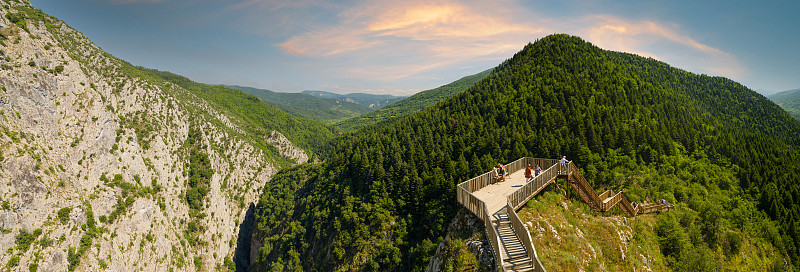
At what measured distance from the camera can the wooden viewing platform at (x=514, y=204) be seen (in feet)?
49.5

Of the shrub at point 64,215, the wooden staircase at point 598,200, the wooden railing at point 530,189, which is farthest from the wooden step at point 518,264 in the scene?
the shrub at point 64,215

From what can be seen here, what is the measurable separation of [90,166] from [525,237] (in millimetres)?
69956

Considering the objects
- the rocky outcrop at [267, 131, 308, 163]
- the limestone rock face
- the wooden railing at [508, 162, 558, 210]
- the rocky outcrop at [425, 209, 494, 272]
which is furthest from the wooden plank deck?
the rocky outcrop at [267, 131, 308, 163]

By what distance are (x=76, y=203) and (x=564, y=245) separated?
66.1m

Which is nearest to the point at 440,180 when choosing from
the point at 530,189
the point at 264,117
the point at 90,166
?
the point at 530,189

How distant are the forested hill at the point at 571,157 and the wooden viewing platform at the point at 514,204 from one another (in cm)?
710

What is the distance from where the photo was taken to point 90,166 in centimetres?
4891

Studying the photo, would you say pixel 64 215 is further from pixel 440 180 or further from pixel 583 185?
pixel 583 185

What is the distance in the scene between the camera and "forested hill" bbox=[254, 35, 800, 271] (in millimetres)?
33062

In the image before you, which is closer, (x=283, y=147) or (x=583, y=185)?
(x=583, y=185)

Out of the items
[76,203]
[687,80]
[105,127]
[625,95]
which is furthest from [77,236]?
[687,80]

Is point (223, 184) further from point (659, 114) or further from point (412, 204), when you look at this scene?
point (659, 114)

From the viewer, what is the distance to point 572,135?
43375mm

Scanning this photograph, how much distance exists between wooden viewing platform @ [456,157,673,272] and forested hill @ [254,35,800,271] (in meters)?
7.10
